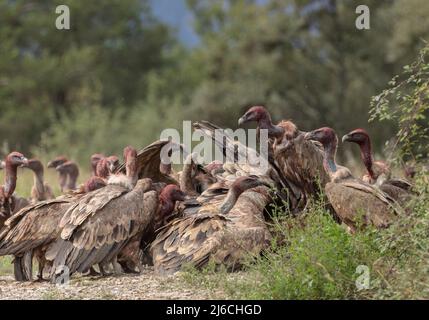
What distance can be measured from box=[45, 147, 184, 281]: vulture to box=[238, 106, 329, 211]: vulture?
143 centimetres

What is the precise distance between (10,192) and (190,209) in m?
2.61

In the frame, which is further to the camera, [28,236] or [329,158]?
[329,158]

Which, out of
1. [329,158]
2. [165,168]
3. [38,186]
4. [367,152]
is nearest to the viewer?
[329,158]

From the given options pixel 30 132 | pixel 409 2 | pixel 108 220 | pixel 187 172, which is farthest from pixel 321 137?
pixel 30 132

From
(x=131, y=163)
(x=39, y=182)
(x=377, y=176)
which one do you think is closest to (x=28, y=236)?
(x=131, y=163)

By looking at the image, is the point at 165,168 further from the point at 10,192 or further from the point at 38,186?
the point at 38,186

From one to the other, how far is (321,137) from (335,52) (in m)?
25.6

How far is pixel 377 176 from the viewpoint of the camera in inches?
465

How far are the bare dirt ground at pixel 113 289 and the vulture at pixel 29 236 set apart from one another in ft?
0.70

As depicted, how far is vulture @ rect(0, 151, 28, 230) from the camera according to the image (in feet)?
39.5

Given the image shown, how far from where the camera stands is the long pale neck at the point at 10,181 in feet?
39.9

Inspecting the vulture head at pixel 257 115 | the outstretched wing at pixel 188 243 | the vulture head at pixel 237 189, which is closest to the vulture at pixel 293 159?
the vulture head at pixel 257 115

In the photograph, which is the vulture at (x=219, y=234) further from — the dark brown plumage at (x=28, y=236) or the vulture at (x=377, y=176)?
the vulture at (x=377, y=176)

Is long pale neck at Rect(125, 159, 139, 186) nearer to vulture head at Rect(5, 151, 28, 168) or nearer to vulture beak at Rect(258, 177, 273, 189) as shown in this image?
vulture beak at Rect(258, 177, 273, 189)
